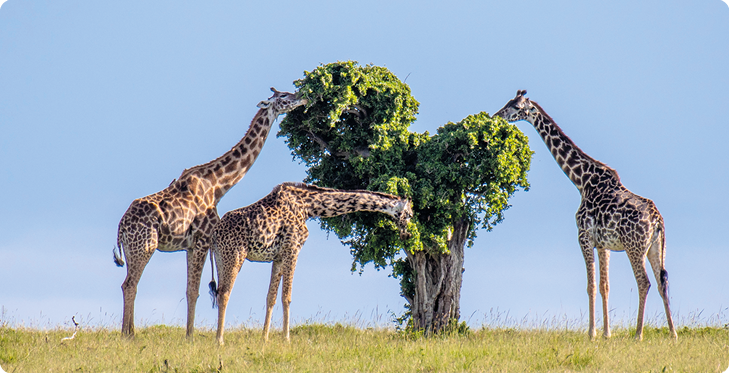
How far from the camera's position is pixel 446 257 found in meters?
20.8

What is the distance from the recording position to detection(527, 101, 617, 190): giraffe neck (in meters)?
19.7

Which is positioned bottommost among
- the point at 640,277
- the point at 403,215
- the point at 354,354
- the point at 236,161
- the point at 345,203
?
the point at 354,354

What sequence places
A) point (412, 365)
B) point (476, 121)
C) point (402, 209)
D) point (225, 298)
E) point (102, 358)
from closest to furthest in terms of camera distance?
point (412, 365) → point (102, 358) → point (225, 298) → point (402, 209) → point (476, 121)

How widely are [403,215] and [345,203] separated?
5.20ft

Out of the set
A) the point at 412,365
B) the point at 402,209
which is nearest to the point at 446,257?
the point at 402,209

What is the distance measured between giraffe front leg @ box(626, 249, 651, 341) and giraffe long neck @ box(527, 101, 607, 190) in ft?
9.08

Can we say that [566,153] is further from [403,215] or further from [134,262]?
[134,262]

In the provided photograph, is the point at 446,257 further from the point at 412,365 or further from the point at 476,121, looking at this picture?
the point at 412,365

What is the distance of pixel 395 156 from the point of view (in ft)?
66.8

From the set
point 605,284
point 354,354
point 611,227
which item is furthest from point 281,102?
point 605,284

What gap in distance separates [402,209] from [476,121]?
3.46 metres

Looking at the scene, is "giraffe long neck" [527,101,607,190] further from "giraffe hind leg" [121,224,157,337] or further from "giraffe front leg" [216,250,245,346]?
"giraffe hind leg" [121,224,157,337]

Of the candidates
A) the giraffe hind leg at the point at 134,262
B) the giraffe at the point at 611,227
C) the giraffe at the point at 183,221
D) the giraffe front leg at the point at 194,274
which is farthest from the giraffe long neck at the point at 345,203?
the giraffe at the point at 611,227

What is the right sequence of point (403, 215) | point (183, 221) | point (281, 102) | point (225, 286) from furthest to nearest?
point (281, 102)
point (403, 215)
point (183, 221)
point (225, 286)
